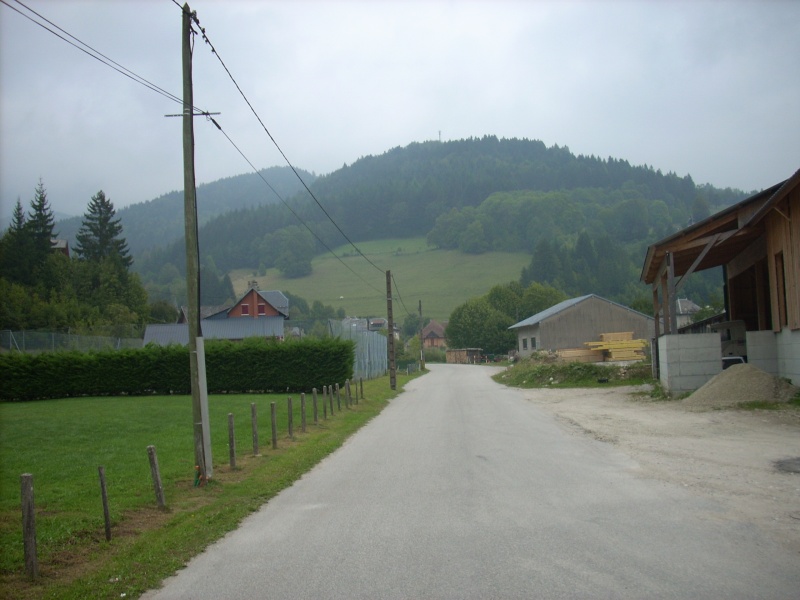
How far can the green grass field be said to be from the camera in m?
108

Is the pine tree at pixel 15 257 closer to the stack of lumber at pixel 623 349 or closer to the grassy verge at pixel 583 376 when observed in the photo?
the grassy verge at pixel 583 376

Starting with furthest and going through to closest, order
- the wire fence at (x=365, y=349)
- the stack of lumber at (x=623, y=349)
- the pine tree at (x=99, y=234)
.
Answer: the pine tree at (x=99, y=234)
the stack of lumber at (x=623, y=349)
the wire fence at (x=365, y=349)

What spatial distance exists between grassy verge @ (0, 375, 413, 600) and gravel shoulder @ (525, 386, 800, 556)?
584cm

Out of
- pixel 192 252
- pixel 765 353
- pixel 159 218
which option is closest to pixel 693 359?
pixel 765 353

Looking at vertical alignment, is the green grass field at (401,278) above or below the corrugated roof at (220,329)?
above

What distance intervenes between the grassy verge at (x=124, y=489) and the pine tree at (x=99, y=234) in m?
62.0

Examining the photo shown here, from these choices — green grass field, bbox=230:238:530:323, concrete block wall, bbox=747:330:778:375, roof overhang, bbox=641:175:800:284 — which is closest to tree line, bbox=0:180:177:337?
green grass field, bbox=230:238:530:323

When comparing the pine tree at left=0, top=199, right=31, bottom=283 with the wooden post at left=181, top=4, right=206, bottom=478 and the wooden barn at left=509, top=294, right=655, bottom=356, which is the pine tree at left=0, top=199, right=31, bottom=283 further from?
the wooden post at left=181, top=4, right=206, bottom=478

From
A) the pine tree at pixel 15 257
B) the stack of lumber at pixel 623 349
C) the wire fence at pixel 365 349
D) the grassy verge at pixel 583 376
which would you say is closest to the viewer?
the grassy verge at pixel 583 376

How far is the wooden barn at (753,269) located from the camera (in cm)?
1803

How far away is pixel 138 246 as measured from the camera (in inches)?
4532

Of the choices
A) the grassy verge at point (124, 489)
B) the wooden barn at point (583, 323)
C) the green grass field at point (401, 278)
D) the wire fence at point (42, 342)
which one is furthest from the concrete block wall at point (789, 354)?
the green grass field at point (401, 278)

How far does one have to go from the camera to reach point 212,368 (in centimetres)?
3244

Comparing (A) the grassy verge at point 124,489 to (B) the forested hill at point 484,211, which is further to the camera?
(B) the forested hill at point 484,211
